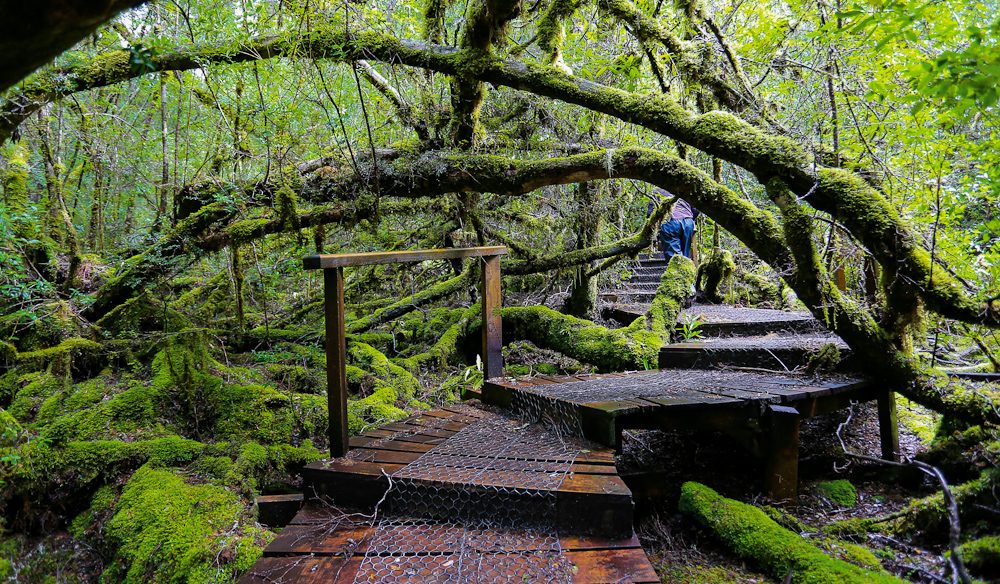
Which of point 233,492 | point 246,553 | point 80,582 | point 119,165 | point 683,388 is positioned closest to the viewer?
point 246,553

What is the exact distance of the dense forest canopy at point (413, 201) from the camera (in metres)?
3.60

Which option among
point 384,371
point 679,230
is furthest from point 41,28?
point 679,230

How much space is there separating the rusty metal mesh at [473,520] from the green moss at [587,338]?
8.46 ft

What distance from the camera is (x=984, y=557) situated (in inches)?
94.0

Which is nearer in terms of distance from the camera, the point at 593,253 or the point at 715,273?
the point at 593,253

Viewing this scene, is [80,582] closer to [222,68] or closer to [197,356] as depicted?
[197,356]

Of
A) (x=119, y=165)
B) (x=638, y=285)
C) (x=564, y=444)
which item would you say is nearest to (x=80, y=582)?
(x=564, y=444)

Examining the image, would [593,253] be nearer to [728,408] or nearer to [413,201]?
[413,201]

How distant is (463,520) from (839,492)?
2885 mm

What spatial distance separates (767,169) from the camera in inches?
152

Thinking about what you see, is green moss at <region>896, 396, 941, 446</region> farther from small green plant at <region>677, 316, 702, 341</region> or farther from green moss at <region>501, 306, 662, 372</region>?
green moss at <region>501, 306, 662, 372</region>

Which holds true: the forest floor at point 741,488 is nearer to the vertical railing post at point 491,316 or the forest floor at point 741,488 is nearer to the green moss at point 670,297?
the vertical railing post at point 491,316

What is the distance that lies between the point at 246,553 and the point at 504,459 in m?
1.63

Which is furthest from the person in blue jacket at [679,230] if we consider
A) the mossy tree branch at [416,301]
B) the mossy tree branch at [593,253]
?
the mossy tree branch at [416,301]
